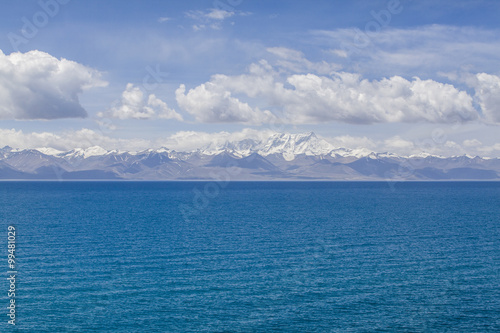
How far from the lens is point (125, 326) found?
45.5 meters

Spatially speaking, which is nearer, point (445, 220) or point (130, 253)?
point (130, 253)

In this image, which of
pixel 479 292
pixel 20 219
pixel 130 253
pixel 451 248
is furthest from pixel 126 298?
pixel 20 219

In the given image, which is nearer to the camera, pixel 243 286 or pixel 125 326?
pixel 125 326

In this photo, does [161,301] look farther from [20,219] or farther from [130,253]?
[20,219]

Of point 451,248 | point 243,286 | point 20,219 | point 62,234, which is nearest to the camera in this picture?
point 243,286

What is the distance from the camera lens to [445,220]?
410 ft

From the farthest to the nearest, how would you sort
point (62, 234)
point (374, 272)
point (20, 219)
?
point (20, 219), point (62, 234), point (374, 272)

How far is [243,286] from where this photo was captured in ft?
187

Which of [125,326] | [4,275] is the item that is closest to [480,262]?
[125,326]

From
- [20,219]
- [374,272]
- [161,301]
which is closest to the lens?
[161,301]

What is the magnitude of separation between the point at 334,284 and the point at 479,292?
1683 cm

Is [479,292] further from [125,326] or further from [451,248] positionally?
[125,326]

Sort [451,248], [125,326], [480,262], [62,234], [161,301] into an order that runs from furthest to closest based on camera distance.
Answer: [62,234]
[451,248]
[480,262]
[161,301]
[125,326]

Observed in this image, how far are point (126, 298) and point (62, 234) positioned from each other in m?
48.5
